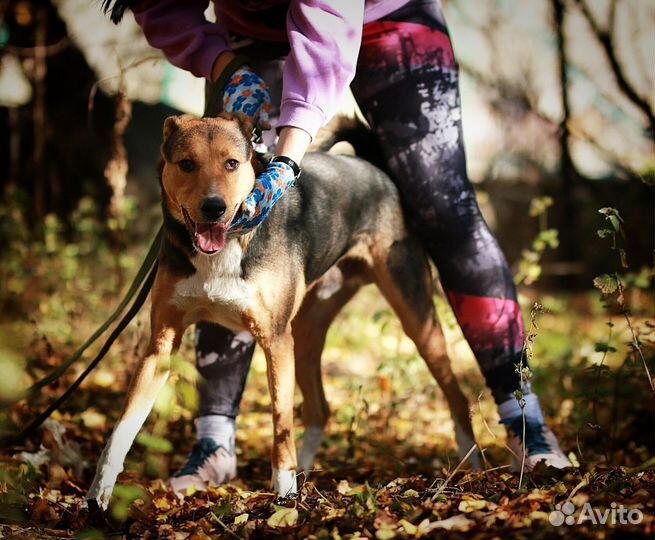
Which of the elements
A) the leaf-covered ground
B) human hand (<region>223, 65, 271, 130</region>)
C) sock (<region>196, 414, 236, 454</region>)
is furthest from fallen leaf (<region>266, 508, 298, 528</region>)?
human hand (<region>223, 65, 271, 130</region>)

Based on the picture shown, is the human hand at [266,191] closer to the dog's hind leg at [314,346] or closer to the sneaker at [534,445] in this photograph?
the dog's hind leg at [314,346]

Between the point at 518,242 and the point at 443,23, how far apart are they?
295 inches

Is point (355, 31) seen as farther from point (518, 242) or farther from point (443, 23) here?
point (518, 242)

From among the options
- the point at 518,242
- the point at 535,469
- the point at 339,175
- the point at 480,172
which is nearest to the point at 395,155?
the point at 339,175

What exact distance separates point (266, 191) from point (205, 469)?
1.34 meters

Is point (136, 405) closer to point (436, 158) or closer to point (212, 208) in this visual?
point (212, 208)

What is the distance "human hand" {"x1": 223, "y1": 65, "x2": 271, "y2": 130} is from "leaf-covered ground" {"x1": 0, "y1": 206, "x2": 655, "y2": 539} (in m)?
1.02

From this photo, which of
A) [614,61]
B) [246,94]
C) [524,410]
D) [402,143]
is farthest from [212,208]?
[614,61]

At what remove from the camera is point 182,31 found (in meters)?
3.01

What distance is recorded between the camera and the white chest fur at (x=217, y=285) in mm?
2646

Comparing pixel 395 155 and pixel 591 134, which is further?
pixel 591 134

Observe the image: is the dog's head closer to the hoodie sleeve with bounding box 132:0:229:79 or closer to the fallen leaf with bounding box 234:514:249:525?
the hoodie sleeve with bounding box 132:0:229:79

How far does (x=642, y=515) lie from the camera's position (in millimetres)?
2008

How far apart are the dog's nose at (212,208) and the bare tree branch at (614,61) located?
3088 millimetres
